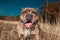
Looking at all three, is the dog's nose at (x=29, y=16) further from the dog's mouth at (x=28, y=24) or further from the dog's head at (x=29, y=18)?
the dog's mouth at (x=28, y=24)

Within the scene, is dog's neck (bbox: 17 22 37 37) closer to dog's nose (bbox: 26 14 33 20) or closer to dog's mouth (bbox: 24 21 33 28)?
dog's mouth (bbox: 24 21 33 28)

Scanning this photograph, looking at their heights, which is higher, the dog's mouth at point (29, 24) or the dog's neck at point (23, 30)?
Answer: the dog's mouth at point (29, 24)

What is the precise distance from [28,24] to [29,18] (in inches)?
6.5

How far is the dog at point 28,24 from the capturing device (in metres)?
6.22

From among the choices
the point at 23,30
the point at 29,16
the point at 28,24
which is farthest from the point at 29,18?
the point at 23,30

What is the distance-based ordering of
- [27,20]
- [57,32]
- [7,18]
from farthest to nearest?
[7,18] → [57,32] → [27,20]

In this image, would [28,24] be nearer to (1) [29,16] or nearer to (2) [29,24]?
(2) [29,24]

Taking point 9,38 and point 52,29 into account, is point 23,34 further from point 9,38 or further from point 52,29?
point 52,29

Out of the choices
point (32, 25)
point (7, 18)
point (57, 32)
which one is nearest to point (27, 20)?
point (32, 25)

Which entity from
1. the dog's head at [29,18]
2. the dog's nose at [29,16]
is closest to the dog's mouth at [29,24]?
the dog's head at [29,18]

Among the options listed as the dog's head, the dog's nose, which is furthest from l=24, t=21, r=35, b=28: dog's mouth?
the dog's nose

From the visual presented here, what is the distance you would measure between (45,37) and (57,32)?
518 millimetres

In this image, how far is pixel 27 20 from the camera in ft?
20.4

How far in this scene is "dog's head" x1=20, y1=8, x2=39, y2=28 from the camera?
20.4 ft
